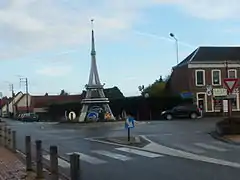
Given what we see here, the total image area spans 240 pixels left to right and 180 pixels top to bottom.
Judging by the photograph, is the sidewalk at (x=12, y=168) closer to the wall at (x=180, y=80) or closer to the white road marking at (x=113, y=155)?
the white road marking at (x=113, y=155)

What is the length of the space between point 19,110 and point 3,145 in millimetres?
118711

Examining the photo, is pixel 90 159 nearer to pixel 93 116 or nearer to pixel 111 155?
pixel 111 155

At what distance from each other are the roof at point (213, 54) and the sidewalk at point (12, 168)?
47.5m

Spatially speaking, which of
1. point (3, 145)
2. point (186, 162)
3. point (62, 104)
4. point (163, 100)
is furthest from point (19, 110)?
point (186, 162)

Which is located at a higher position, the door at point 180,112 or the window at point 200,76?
the window at point 200,76

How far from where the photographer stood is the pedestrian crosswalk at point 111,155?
16531 millimetres

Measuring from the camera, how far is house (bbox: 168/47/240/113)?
62875 mm

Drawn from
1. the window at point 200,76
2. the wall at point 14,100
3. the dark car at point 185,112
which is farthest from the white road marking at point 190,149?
the wall at point 14,100

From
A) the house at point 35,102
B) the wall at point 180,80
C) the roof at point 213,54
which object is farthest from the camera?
the house at point 35,102

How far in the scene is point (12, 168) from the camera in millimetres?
14516

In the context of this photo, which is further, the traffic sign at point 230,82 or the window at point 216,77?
the window at point 216,77

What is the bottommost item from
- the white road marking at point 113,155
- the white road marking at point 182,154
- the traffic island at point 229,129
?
the white road marking at point 113,155

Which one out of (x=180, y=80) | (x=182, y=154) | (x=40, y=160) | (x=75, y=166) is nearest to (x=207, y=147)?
(x=182, y=154)

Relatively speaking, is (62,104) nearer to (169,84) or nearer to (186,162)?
(169,84)
